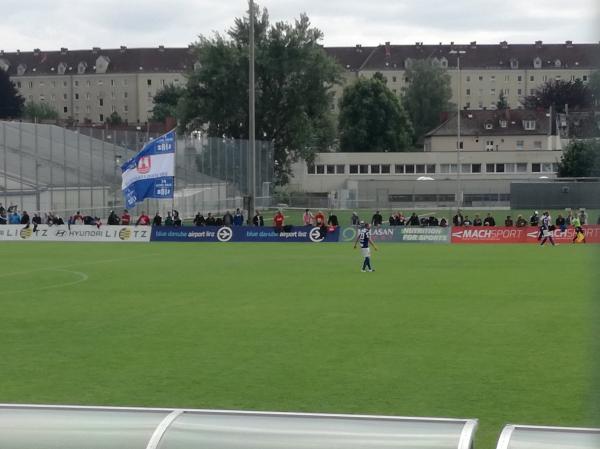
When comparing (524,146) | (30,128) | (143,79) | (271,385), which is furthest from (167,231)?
(143,79)

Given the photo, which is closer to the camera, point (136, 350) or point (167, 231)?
point (136, 350)

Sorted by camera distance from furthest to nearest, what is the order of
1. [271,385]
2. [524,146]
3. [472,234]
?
[524,146]
[472,234]
[271,385]

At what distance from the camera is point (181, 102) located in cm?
9181

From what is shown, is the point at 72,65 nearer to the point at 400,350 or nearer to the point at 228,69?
the point at 228,69

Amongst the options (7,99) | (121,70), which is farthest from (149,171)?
(121,70)

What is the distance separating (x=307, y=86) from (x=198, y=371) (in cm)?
7764

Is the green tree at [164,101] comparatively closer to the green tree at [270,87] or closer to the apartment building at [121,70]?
the apartment building at [121,70]

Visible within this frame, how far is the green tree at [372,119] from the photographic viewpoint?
405 ft

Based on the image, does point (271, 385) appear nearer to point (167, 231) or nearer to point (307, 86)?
point (167, 231)

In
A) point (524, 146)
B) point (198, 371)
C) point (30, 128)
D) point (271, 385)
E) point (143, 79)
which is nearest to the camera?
point (271, 385)

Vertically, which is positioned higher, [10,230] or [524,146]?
[524,146]

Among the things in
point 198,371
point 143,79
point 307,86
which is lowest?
point 198,371

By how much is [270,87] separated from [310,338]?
74.4 meters

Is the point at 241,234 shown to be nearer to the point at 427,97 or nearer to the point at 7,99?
the point at 7,99
